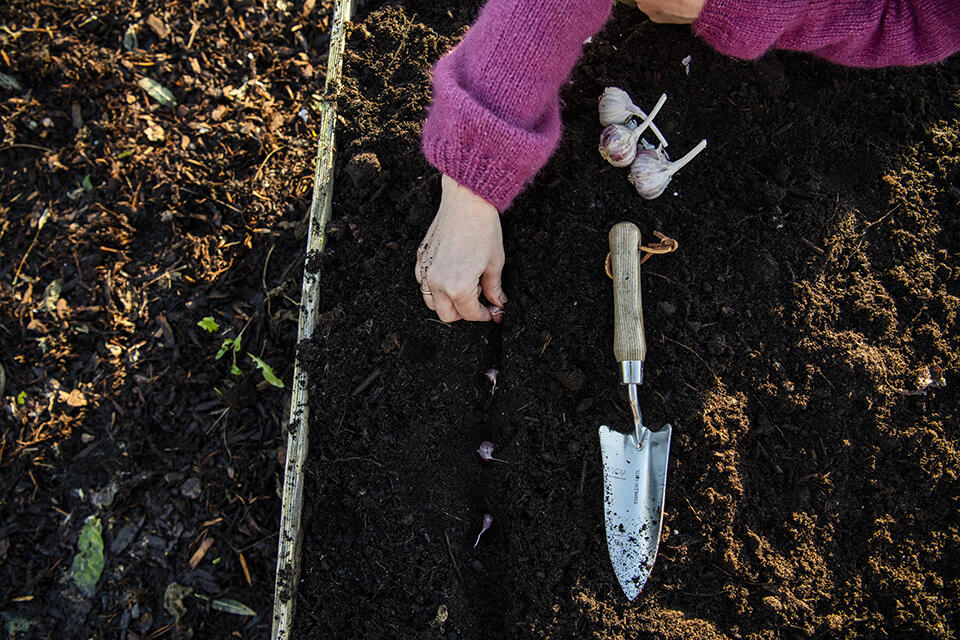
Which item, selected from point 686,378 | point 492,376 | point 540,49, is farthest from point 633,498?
point 540,49

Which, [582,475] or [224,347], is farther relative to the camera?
[224,347]

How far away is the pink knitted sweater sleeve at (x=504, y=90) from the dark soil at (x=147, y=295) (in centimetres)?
121

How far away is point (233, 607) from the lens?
2.35m

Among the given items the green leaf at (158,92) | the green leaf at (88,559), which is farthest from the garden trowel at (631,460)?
the green leaf at (158,92)

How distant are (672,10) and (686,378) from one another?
1.22m

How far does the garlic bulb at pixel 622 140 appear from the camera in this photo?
2021 millimetres

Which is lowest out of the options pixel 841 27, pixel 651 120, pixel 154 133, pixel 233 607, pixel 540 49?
pixel 233 607

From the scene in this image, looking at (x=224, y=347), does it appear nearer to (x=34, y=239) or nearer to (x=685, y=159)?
(x=34, y=239)

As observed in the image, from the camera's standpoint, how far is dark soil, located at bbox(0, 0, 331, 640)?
240 centimetres

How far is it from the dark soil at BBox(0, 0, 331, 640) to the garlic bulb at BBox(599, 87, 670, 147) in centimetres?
137

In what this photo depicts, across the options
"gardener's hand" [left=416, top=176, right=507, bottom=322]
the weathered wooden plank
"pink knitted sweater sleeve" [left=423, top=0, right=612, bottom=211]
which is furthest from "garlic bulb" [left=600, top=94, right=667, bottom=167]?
the weathered wooden plank

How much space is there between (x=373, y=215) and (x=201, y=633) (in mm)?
1786

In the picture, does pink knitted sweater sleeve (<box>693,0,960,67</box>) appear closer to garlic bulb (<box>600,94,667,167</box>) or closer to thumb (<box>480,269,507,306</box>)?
garlic bulb (<box>600,94,667,167</box>)

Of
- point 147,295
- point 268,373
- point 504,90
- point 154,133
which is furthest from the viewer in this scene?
point 154,133
